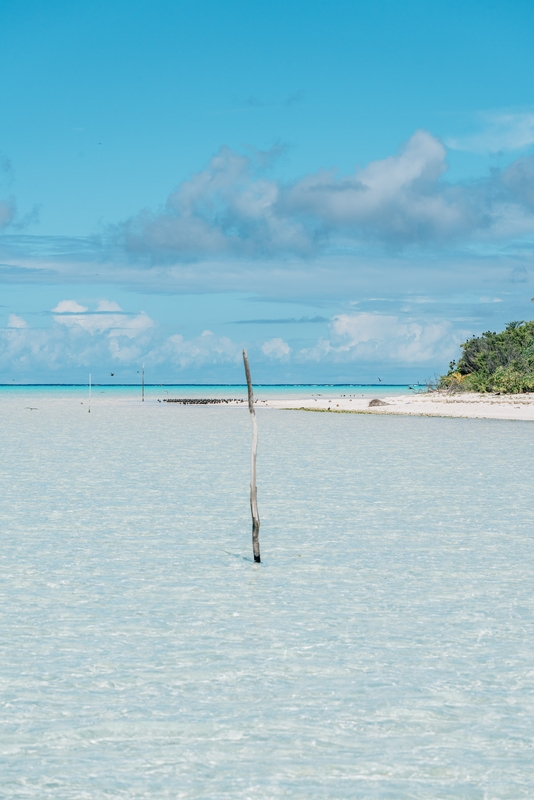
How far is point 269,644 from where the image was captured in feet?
38.1

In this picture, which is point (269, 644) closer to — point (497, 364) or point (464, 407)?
point (464, 407)

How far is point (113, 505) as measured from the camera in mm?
24438

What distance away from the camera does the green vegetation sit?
7906 centimetres

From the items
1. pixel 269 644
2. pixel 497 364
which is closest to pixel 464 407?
pixel 497 364

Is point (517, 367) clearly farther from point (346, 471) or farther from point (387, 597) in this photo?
point (387, 597)

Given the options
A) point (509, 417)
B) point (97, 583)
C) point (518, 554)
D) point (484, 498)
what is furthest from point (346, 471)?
point (509, 417)

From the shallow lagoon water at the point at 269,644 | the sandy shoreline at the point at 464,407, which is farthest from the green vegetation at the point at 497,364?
the shallow lagoon water at the point at 269,644

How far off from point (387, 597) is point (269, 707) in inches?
203

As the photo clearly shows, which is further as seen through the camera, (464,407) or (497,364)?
(497,364)

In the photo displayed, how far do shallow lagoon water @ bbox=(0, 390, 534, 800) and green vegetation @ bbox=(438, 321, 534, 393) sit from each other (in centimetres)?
5415

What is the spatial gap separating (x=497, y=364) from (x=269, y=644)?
76.7 m

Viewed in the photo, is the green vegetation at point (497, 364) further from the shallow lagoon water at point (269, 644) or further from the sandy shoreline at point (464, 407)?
the shallow lagoon water at point (269, 644)

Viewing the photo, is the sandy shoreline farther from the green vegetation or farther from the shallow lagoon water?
the shallow lagoon water

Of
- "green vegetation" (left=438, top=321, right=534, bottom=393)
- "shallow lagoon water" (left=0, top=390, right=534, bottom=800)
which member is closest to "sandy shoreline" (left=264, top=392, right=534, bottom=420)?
"green vegetation" (left=438, top=321, right=534, bottom=393)
